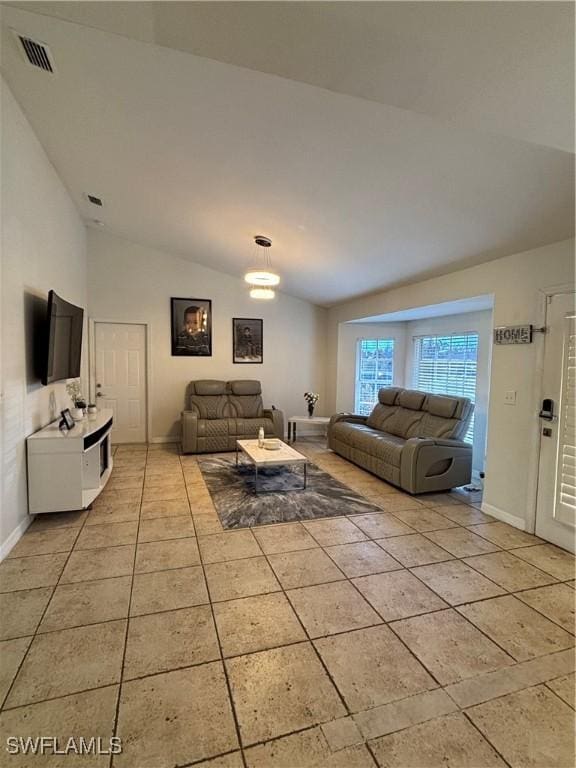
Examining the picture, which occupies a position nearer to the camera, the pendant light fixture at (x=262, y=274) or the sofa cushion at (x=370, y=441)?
the pendant light fixture at (x=262, y=274)

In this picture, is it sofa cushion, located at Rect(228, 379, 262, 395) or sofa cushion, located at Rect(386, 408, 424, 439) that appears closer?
sofa cushion, located at Rect(386, 408, 424, 439)

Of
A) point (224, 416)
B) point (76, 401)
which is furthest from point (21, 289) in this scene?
point (224, 416)

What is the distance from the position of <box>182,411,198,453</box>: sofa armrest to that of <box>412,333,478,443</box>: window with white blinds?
3565 mm

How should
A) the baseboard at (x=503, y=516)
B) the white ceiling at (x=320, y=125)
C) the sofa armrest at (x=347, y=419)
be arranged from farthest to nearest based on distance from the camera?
the sofa armrest at (x=347, y=419), the baseboard at (x=503, y=516), the white ceiling at (x=320, y=125)

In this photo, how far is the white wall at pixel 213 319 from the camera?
5973 mm

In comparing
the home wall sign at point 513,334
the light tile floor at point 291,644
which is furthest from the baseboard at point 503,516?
Result: the home wall sign at point 513,334

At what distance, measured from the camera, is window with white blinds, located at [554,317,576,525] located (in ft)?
9.44

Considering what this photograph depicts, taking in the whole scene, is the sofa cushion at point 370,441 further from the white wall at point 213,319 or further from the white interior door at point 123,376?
the white interior door at point 123,376

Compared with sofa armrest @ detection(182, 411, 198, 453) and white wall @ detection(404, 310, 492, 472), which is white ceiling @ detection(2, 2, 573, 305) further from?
sofa armrest @ detection(182, 411, 198, 453)

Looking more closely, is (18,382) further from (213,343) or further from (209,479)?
(213,343)

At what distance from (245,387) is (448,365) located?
3.14m

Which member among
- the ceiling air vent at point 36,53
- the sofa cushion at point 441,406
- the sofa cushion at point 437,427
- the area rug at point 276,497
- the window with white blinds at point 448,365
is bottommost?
the area rug at point 276,497

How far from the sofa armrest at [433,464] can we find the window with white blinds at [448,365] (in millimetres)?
622

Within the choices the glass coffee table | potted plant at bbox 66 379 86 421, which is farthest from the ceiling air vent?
the glass coffee table
